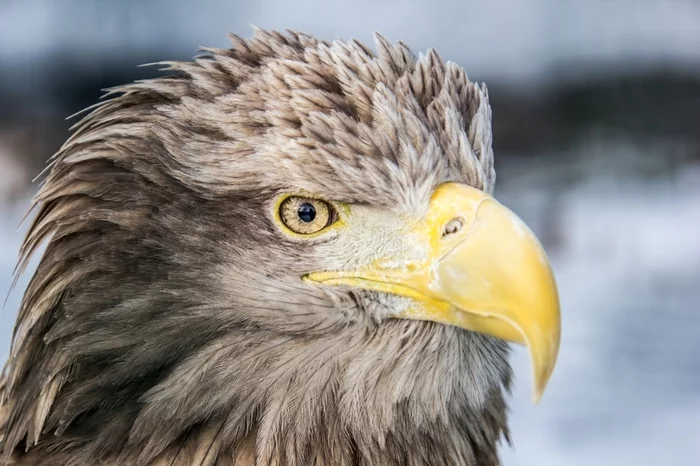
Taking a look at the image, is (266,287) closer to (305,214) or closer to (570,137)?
(305,214)

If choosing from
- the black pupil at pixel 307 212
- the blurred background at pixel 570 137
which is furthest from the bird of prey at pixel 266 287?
the blurred background at pixel 570 137

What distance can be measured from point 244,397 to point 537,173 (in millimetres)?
2026

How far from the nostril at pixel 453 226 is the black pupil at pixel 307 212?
0.58ft

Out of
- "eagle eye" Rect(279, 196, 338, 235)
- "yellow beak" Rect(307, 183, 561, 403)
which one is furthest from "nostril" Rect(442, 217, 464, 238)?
"eagle eye" Rect(279, 196, 338, 235)

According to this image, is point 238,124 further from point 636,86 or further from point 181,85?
point 636,86

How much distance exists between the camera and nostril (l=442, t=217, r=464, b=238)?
1.08 metres

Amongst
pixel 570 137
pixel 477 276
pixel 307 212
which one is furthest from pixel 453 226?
pixel 570 137

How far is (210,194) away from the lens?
1.13 meters

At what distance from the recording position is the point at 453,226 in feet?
3.58

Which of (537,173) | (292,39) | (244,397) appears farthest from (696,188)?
(244,397)

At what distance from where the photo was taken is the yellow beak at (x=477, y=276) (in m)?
1.03

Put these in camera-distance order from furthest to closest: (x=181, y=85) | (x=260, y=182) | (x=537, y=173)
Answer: (x=537, y=173) → (x=181, y=85) → (x=260, y=182)

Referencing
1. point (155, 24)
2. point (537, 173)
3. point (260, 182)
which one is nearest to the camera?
point (260, 182)

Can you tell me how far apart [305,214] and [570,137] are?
2.08 m
